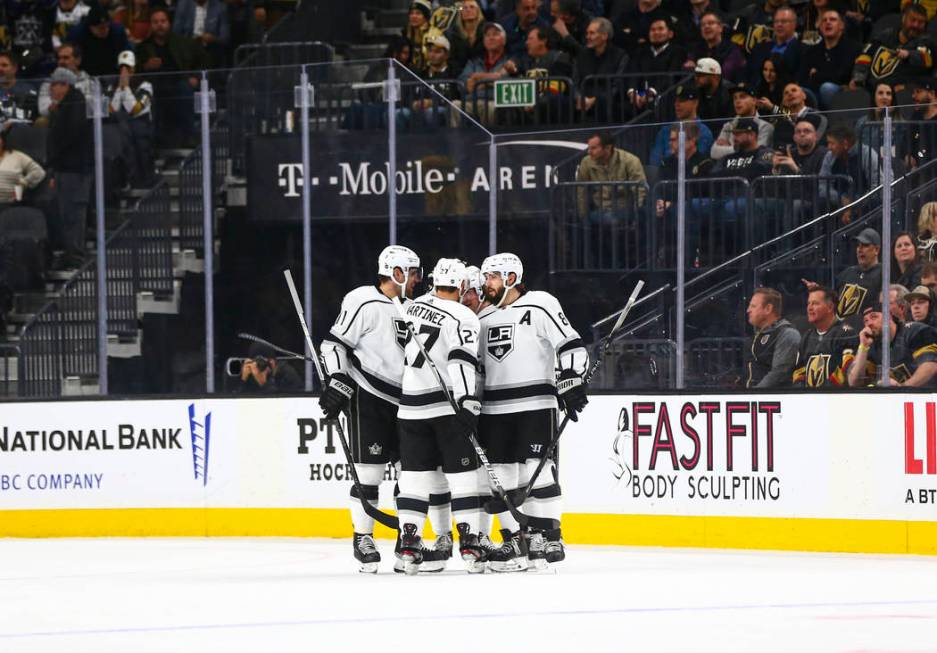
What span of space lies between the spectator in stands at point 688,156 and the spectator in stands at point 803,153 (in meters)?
0.39

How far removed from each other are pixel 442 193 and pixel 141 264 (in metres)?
1.97

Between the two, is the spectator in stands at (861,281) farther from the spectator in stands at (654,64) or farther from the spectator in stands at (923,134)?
the spectator in stands at (654,64)

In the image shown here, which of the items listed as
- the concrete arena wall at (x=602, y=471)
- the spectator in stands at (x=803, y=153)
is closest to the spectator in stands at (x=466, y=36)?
the concrete arena wall at (x=602, y=471)

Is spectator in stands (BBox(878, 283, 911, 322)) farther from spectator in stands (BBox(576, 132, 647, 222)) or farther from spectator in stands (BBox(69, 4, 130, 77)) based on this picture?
spectator in stands (BBox(69, 4, 130, 77))

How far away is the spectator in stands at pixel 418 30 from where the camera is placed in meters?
13.1

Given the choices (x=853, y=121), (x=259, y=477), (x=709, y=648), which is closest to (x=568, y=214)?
(x=853, y=121)

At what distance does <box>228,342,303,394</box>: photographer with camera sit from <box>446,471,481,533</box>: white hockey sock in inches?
105

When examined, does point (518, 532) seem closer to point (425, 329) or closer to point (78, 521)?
point (425, 329)

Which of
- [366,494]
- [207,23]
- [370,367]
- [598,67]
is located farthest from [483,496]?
[207,23]

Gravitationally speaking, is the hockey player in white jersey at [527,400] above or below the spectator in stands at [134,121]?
below

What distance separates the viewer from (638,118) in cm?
1154

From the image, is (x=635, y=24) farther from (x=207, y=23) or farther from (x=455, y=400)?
(x=455, y=400)

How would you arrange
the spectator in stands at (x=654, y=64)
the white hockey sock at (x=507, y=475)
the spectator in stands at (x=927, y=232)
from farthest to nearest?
the spectator in stands at (x=654, y=64), the spectator in stands at (x=927, y=232), the white hockey sock at (x=507, y=475)

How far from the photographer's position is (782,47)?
1165 centimetres
